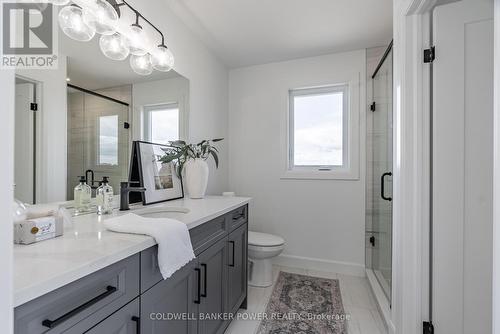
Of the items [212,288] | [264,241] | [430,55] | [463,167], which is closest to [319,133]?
[264,241]

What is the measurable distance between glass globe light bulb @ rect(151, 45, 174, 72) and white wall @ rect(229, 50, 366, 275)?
4.08 feet

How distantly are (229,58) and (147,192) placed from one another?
5.90 ft

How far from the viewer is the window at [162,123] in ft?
5.25

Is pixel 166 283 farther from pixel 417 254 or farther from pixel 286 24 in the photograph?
pixel 286 24

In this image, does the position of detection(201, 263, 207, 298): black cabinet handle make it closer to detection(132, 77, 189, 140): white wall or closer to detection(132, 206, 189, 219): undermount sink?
detection(132, 206, 189, 219): undermount sink

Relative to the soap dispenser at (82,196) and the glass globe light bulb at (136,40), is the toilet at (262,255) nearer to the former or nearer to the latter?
the soap dispenser at (82,196)

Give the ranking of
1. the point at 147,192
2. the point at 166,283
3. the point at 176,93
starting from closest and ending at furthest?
the point at 166,283
the point at 147,192
the point at 176,93

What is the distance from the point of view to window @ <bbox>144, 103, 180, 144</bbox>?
5.25ft

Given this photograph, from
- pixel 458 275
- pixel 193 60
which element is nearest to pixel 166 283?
pixel 458 275

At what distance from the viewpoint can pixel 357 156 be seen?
2.41 m

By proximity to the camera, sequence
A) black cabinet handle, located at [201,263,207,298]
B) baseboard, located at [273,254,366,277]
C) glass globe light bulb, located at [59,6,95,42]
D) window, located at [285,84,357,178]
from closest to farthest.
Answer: glass globe light bulb, located at [59,6,95,42] → black cabinet handle, located at [201,263,207,298] → baseboard, located at [273,254,366,277] → window, located at [285,84,357,178]

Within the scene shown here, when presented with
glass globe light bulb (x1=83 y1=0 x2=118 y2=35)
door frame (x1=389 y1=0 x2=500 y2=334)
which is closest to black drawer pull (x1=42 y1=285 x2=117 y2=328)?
glass globe light bulb (x1=83 y1=0 x2=118 y2=35)

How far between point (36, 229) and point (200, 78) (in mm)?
1848

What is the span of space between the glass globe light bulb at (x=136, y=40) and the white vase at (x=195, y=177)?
810 millimetres
